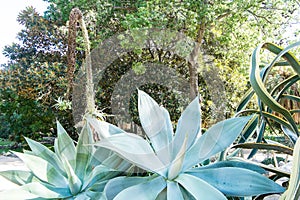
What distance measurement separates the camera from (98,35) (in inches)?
212

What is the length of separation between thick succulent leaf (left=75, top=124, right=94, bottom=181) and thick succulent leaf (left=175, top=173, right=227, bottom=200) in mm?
112

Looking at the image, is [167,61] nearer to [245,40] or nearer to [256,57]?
[245,40]

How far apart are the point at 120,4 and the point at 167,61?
55.6 inches

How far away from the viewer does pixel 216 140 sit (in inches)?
11.5

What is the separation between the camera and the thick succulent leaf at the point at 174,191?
24 cm

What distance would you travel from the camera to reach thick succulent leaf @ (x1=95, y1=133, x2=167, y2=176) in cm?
25

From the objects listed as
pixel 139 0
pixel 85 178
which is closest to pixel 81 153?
pixel 85 178

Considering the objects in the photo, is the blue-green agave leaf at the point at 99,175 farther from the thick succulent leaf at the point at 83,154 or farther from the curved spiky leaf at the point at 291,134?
the curved spiky leaf at the point at 291,134

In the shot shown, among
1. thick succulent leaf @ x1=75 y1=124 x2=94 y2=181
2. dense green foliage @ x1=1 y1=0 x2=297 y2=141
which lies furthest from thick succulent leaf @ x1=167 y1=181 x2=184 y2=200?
dense green foliage @ x1=1 y1=0 x2=297 y2=141

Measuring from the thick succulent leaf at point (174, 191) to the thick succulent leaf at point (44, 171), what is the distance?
12 cm

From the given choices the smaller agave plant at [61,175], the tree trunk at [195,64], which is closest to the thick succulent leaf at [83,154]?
the smaller agave plant at [61,175]

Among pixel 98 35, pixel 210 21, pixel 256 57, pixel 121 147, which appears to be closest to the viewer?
pixel 121 147

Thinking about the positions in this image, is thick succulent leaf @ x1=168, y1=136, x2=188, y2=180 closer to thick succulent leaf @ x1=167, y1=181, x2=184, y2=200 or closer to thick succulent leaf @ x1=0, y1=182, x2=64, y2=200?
thick succulent leaf @ x1=167, y1=181, x2=184, y2=200

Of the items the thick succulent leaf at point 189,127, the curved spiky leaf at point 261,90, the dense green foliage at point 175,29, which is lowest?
the thick succulent leaf at point 189,127
